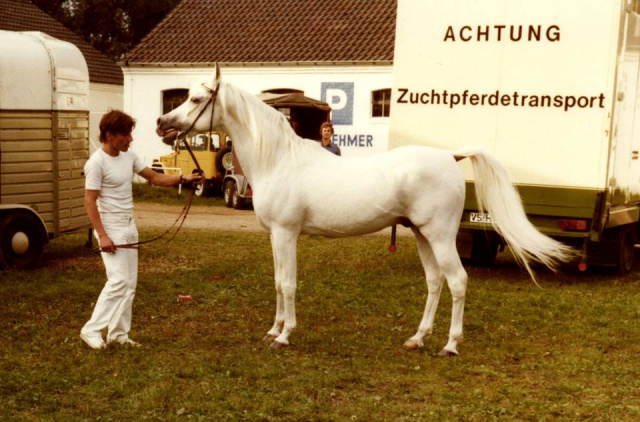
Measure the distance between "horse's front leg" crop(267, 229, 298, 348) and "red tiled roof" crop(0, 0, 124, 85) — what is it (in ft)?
83.2

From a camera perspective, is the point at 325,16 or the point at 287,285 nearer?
the point at 287,285

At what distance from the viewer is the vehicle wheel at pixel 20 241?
10695 mm

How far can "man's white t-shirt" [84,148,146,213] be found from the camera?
6711mm

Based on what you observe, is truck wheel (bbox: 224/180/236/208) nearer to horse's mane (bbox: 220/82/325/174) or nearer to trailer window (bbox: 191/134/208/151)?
trailer window (bbox: 191/134/208/151)

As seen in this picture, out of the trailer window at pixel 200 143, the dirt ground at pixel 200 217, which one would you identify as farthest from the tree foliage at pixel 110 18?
the dirt ground at pixel 200 217

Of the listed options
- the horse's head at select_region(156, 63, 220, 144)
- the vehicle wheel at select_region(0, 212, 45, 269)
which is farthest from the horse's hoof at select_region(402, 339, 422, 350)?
the vehicle wheel at select_region(0, 212, 45, 269)

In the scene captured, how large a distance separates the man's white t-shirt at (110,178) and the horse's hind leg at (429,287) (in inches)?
93.5

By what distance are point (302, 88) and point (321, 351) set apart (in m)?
19.1

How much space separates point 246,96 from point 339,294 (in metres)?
3.24

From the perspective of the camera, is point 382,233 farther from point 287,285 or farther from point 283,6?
point 283,6

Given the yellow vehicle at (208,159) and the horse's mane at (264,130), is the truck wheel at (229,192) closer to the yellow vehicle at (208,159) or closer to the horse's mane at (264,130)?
the yellow vehicle at (208,159)

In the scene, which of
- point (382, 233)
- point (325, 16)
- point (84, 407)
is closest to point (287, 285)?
point (84, 407)

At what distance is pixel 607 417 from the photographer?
5.64 meters

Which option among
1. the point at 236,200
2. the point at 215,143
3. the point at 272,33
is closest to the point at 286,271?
the point at 236,200
